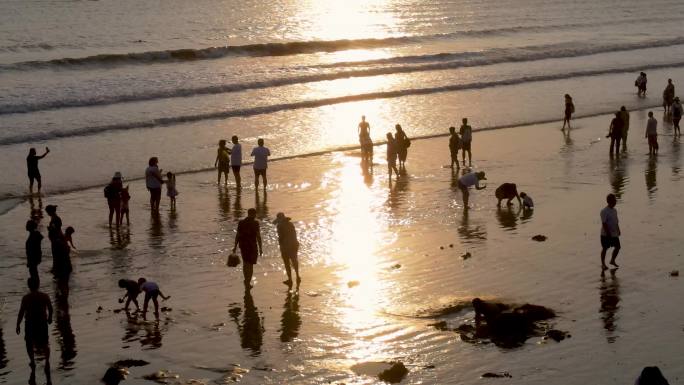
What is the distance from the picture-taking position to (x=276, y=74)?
51.0m

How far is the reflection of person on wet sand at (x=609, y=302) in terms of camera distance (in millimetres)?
14484

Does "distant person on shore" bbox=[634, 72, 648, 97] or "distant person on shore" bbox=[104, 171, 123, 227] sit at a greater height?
"distant person on shore" bbox=[634, 72, 648, 97]

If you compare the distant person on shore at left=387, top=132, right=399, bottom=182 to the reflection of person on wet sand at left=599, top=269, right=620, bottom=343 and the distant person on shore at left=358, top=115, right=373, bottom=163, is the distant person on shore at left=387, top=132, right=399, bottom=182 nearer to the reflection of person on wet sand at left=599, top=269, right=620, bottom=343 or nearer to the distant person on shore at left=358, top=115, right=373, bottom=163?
the distant person on shore at left=358, top=115, right=373, bottom=163

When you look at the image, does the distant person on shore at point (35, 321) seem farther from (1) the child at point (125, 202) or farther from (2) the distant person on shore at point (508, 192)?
(2) the distant person on shore at point (508, 192)

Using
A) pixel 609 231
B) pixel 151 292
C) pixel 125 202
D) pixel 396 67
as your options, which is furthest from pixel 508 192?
pixel 396 67

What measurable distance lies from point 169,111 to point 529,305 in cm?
2697

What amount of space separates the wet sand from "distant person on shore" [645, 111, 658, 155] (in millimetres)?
335

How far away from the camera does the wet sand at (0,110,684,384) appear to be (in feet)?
45.1

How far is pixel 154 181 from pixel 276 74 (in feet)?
93.2

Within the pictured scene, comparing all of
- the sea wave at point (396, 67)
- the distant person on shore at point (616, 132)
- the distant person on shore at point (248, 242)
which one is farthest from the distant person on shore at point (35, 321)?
the sea wave at point (396, 67)

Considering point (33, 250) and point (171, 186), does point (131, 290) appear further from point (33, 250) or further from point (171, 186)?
point (171, 186)

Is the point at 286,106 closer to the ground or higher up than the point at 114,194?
higher up

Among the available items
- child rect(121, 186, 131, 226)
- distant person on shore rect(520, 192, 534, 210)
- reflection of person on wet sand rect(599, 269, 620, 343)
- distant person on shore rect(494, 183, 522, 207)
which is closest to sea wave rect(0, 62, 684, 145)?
child rect(121, 186, 131, 226)

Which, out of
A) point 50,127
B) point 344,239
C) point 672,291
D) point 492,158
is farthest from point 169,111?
point 672,291
